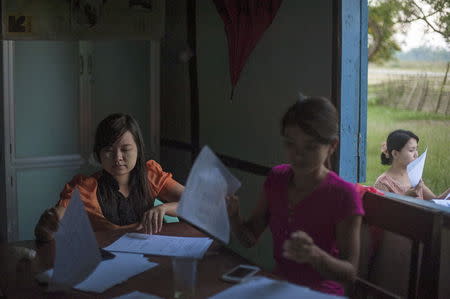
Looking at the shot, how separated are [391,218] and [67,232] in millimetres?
967

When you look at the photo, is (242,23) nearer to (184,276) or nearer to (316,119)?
(316,119)

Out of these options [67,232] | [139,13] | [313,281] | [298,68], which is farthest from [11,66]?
[313,281]

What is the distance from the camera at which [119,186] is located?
2.27 metres

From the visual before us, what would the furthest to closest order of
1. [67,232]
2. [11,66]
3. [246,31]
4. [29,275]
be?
[11,66] < [246,31] < [29,275] < [67,232]

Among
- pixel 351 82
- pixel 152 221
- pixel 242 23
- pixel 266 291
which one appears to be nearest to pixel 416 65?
pixel 351 82

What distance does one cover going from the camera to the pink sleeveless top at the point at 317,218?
1645 mm

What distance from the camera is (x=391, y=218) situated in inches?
71.9

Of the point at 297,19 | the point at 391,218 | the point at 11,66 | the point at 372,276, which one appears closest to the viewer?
the point at 391,218

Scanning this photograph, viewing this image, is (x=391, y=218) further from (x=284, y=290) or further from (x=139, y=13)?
(x=139, y=13)

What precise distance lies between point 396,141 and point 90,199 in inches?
60.6

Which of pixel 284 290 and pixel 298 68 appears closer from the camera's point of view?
pixel 284 290

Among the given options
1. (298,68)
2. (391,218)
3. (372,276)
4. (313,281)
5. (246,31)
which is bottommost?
(372,276)

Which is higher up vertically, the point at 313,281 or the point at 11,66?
the point at 11,66

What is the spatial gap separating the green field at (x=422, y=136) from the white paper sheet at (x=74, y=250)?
1.57m
